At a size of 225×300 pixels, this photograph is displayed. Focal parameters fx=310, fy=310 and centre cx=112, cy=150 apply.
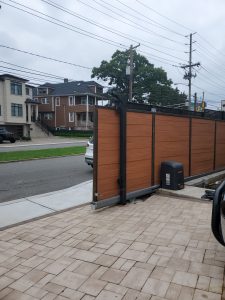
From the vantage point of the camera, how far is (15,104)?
146 feet

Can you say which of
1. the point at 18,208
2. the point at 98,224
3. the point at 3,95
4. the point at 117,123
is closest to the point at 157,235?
the point at 98,224

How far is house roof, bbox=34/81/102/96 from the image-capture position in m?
54.1

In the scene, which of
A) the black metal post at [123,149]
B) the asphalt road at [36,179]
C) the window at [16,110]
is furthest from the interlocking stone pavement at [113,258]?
the window at [16,110]

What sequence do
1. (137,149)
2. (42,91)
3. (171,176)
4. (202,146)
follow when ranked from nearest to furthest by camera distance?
(137,149), (171,176), (202,146), (42,91)

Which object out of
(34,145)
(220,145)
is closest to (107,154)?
(220,145)

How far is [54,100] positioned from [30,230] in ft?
177

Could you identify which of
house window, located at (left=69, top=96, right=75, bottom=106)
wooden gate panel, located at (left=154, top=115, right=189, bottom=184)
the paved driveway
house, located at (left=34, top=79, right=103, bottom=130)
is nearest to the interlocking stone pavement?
wooden gate panel, located at (left=154, top=115, right=189, bottom=184)

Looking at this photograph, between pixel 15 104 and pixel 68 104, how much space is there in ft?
41.3

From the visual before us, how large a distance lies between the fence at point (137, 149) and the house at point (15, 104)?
37877 mm

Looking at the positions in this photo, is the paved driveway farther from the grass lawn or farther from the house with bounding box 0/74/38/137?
the house with bounding box 0/74/38/137

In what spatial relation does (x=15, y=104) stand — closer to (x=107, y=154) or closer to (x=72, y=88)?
(x=72, y=88)

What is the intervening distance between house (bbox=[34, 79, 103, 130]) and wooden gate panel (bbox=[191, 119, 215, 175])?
42.6m

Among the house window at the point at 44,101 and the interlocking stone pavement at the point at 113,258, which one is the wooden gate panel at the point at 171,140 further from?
the house window at the point at 44,101

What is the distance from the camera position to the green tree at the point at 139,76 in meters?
54.0
